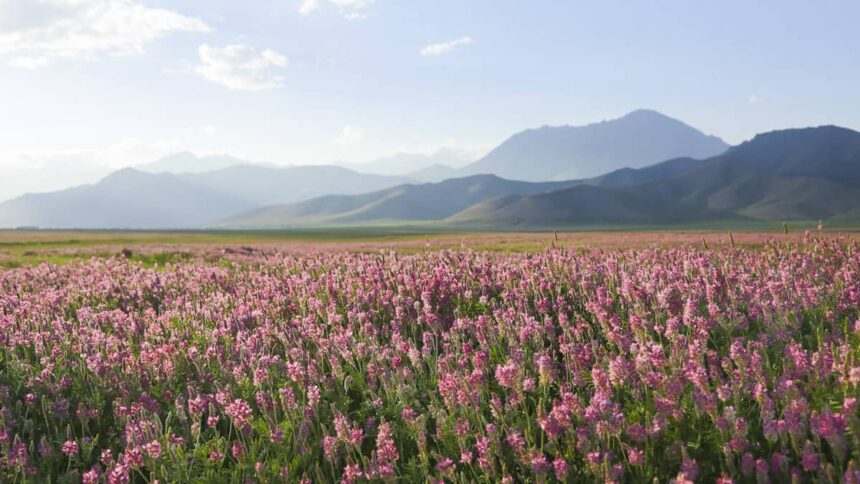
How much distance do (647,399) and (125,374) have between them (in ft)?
18.9

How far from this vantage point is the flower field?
4.33 meters

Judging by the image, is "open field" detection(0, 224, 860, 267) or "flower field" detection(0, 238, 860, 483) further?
"open field" detection(0, 224, 860, 267)

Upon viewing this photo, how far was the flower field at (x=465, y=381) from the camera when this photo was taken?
4328mm

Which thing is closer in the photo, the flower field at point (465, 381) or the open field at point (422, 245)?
the flower field at point (465, 381)

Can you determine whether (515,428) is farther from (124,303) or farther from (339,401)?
(124,303)

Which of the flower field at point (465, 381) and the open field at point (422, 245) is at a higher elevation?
the open field at point (422, 245)

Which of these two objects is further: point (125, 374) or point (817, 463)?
point (125, 374)

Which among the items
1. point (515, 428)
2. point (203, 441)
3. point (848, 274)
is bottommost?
point (203, 441)

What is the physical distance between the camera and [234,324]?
8703 millimetres

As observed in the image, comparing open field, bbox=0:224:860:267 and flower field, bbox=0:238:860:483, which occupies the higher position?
open field, bbox=0:224:860:267

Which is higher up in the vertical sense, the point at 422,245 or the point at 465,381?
the point at 422,245

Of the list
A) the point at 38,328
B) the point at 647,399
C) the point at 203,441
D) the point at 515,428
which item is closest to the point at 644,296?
the point at 647,399

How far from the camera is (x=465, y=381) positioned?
5.01 m

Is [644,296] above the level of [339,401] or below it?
above
